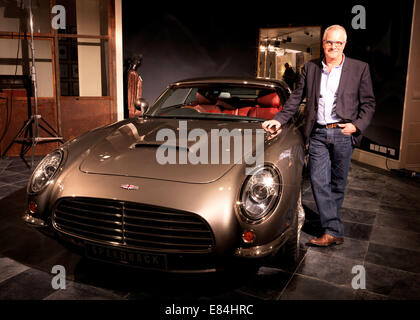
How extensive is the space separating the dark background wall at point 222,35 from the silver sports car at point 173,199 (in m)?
4.11

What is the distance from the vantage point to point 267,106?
313 centimetres

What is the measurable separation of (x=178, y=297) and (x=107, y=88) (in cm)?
551

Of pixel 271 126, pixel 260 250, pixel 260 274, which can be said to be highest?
pixel 271 126

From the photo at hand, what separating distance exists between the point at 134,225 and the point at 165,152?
0.51 metres

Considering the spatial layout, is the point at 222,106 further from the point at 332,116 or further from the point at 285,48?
the point at 285,48

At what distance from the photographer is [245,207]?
1789 millimetres

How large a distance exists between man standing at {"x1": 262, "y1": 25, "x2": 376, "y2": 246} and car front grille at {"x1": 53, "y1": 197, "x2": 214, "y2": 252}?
105cm

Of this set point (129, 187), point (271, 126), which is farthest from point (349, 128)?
point (129, 187)

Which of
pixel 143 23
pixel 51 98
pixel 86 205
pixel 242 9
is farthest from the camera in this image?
pixel 242 9

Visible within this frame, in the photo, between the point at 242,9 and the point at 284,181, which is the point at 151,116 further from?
the point at 242,9

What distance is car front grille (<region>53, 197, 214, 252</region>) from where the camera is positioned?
1718 mm

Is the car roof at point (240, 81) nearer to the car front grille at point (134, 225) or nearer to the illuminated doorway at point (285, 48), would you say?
the car front grille at point (134, 225)

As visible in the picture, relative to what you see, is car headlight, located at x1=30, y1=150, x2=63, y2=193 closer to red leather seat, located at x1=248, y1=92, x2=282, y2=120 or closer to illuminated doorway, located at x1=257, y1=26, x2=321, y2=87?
red leather seat, located at x1=248, y1=92, x2=282, y2=120

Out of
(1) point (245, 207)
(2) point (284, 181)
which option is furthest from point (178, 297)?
(2) point (284, 181)
